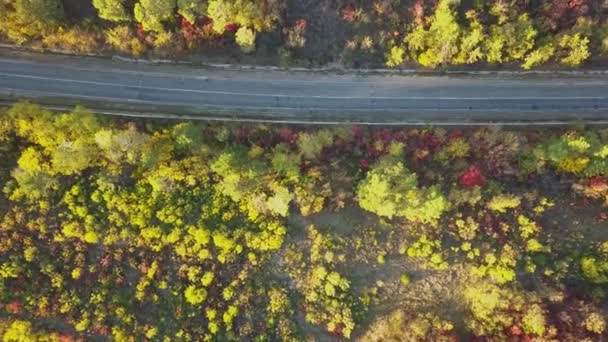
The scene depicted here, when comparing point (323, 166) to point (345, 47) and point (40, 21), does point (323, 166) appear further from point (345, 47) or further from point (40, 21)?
point (40, 21)

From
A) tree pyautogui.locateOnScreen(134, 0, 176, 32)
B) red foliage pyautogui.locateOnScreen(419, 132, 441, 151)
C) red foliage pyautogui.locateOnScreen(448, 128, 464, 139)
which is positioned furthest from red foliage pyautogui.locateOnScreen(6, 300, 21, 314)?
red foliage pyautogui.locateOnScreen(448, 128, 464, 139)

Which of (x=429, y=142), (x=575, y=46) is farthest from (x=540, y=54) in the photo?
(x=429, y=142)

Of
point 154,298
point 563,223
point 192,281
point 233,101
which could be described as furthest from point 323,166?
point 563,223

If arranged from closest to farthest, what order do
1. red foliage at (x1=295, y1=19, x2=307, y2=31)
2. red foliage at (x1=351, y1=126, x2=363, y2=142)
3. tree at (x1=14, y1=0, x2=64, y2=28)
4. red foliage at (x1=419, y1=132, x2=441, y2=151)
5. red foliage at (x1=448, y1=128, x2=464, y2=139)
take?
tree at (x1=14, y1=0, x2=64, y2=28) < red foliage at (x1=419, y1=132, x2=441, y2=151) < red foliage at (x1=448, y1=128, x2=464, y2=139) < red foliage at (x1=295, y1=19, x2=307, y2=31) < red foliage at (x1=351, y1=126, x2=363, y2=142)

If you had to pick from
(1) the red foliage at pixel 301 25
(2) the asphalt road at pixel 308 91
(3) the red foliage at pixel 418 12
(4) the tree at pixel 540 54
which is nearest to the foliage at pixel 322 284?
(2) the asphalt road at pixel 308 91

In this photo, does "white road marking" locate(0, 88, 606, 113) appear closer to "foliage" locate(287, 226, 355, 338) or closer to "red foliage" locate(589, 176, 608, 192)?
"red foliage" locate(589, 176, 608, 192)

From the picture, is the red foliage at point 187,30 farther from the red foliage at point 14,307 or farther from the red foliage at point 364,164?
Result: the red foliage at point 14,307

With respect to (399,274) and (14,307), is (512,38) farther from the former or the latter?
(14,307)
